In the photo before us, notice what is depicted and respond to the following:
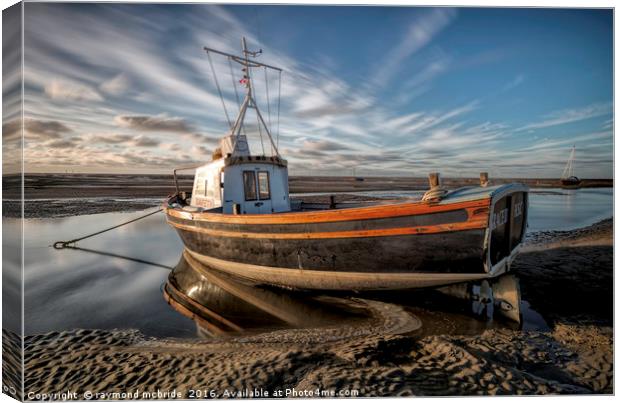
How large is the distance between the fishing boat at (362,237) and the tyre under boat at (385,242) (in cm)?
1

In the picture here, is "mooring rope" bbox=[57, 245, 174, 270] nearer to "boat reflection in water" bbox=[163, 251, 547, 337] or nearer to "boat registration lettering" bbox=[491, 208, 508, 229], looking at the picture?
"boat reflection in water" bbox=[163, 251, 547, 337]

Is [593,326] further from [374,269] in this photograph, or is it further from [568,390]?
[374,269]

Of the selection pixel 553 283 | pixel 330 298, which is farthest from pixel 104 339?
pixel 553 283

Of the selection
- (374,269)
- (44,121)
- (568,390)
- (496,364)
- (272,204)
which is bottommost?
(568,390)

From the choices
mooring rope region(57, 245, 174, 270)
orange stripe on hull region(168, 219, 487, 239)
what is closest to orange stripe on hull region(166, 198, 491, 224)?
orange stripe on hull region(168, 219, 487, 239)

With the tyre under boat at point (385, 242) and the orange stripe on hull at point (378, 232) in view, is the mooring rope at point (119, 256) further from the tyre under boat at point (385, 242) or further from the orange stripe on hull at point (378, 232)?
the orange stripe on hull at point (378, 232)

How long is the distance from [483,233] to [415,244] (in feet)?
3.00

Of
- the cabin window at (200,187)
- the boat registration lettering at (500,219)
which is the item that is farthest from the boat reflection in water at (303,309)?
the cabin window at (200,187)

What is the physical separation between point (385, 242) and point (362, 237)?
1.20 ft

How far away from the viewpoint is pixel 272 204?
8016 mm

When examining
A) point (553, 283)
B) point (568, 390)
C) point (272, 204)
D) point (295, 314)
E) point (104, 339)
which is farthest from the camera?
point (272, 204)

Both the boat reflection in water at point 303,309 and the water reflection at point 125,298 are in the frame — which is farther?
the water reflection at point 125,298

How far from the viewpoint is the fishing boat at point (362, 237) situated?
4.25 metres

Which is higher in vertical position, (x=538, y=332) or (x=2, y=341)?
(x=2, y=341)
